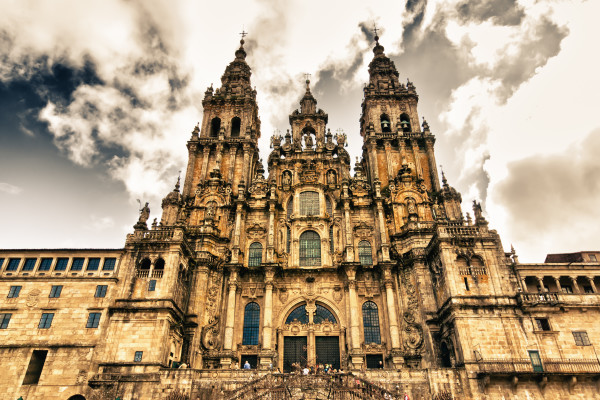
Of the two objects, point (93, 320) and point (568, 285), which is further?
point (568, 285)

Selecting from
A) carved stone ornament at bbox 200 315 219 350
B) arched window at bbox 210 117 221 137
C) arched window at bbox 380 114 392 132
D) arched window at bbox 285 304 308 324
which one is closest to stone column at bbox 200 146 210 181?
arched window at bbox 210 117 221 137

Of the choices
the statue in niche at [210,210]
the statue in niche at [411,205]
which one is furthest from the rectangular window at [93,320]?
the statue in niche at [411,205]

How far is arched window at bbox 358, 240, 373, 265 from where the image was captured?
37.1 m

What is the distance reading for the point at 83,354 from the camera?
27625mm

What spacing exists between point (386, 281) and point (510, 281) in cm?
922

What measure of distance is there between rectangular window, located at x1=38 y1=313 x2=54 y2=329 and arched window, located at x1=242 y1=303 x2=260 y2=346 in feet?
46.2

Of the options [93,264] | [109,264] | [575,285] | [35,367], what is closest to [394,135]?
[575,285]

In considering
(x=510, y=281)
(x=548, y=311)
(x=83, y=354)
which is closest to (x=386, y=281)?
(x=510, y=281)

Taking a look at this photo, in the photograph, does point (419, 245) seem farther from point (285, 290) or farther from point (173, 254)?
point (173, 254)

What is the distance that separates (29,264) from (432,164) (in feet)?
120

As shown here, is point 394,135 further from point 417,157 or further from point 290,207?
point 290,207

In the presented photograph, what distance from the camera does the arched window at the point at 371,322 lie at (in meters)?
33.5

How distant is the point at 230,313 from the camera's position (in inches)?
1308

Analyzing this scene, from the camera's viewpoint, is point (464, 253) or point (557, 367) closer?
point (557, 367)
